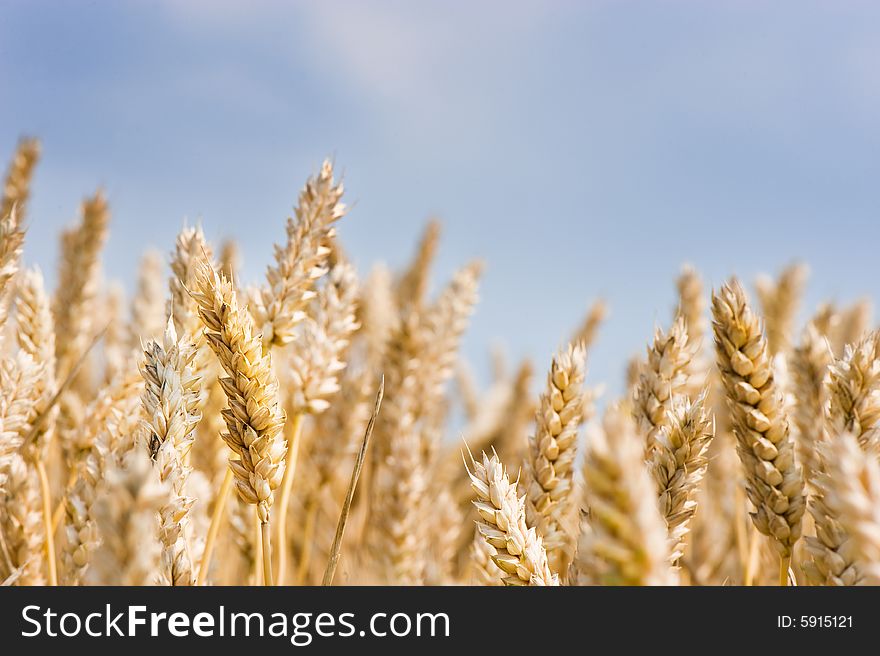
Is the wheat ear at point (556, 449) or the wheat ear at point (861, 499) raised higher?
the wheat ear at point (556, 449)

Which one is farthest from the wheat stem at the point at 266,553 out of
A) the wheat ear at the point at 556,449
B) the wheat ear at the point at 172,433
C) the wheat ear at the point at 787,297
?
the wheat ear at the point at 787,297

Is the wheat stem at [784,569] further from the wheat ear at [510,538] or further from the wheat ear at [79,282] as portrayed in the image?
the wheat ear at [79,282]

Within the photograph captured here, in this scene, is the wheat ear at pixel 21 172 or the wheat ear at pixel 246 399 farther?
the wheat ear at pixel 21 172

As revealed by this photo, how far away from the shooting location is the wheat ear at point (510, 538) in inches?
30.5

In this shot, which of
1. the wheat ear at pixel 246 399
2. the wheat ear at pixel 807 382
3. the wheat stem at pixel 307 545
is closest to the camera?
the wheat ear at pixel 246 399

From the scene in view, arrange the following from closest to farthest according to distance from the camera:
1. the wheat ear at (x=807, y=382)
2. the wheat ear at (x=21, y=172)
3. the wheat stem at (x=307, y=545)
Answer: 1. the wheat ear at (x=807, y=382)
2. the wheat stem at (x=307, y=545)
3. the wheat ear at (x=21, y=172)

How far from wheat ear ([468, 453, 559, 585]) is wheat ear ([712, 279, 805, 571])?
36 cm

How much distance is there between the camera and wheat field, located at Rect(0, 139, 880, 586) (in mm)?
562

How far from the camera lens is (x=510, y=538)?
0.78m

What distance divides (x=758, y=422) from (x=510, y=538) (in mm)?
424

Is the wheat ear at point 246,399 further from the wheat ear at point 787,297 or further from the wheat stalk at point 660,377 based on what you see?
the wheat ear at point 787,297

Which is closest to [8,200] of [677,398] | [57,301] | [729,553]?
[57,301]

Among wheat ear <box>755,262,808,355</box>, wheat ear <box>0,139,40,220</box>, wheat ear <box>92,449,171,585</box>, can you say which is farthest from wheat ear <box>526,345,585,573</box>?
wheat ear <box>755,262,808,355</box>

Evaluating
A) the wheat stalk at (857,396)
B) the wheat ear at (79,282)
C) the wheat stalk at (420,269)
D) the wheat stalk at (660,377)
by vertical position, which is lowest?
the wheat stalk at (857,396)
